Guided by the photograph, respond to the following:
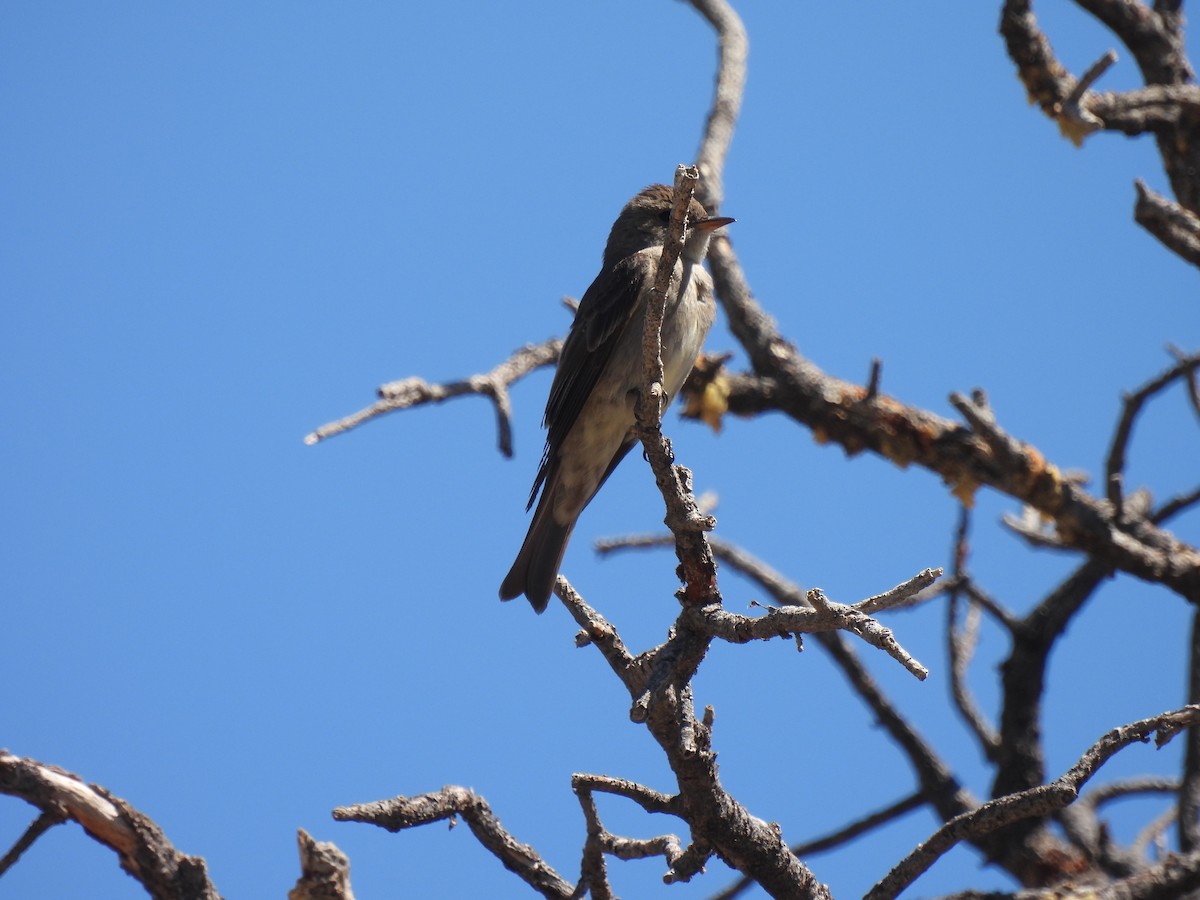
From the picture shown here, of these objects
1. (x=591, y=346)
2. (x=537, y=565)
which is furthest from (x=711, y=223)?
(x=537, y=565)

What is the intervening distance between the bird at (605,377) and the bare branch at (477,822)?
1.54 meters

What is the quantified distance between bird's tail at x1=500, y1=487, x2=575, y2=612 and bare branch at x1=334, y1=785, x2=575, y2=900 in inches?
52.5

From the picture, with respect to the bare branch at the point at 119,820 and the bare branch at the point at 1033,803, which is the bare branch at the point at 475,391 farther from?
the bare branch at the point at 1033,803

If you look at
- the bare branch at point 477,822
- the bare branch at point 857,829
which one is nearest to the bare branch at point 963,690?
the bare branch at point 857,829

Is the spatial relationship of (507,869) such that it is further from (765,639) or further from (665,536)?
(665,536)

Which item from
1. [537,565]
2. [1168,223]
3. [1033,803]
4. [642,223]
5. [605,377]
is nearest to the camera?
[1033,803]

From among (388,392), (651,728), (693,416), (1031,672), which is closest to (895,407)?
(693,416)

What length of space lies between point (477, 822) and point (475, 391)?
2119 millimetres

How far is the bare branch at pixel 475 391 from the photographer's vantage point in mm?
4621

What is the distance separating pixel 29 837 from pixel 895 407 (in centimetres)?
409

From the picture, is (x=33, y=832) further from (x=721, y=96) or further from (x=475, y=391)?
(x=721, y=96)

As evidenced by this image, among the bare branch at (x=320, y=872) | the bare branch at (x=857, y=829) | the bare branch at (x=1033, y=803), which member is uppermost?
the bare branch at (x=857, y=829)

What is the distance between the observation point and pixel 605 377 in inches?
216

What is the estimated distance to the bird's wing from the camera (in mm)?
5484
